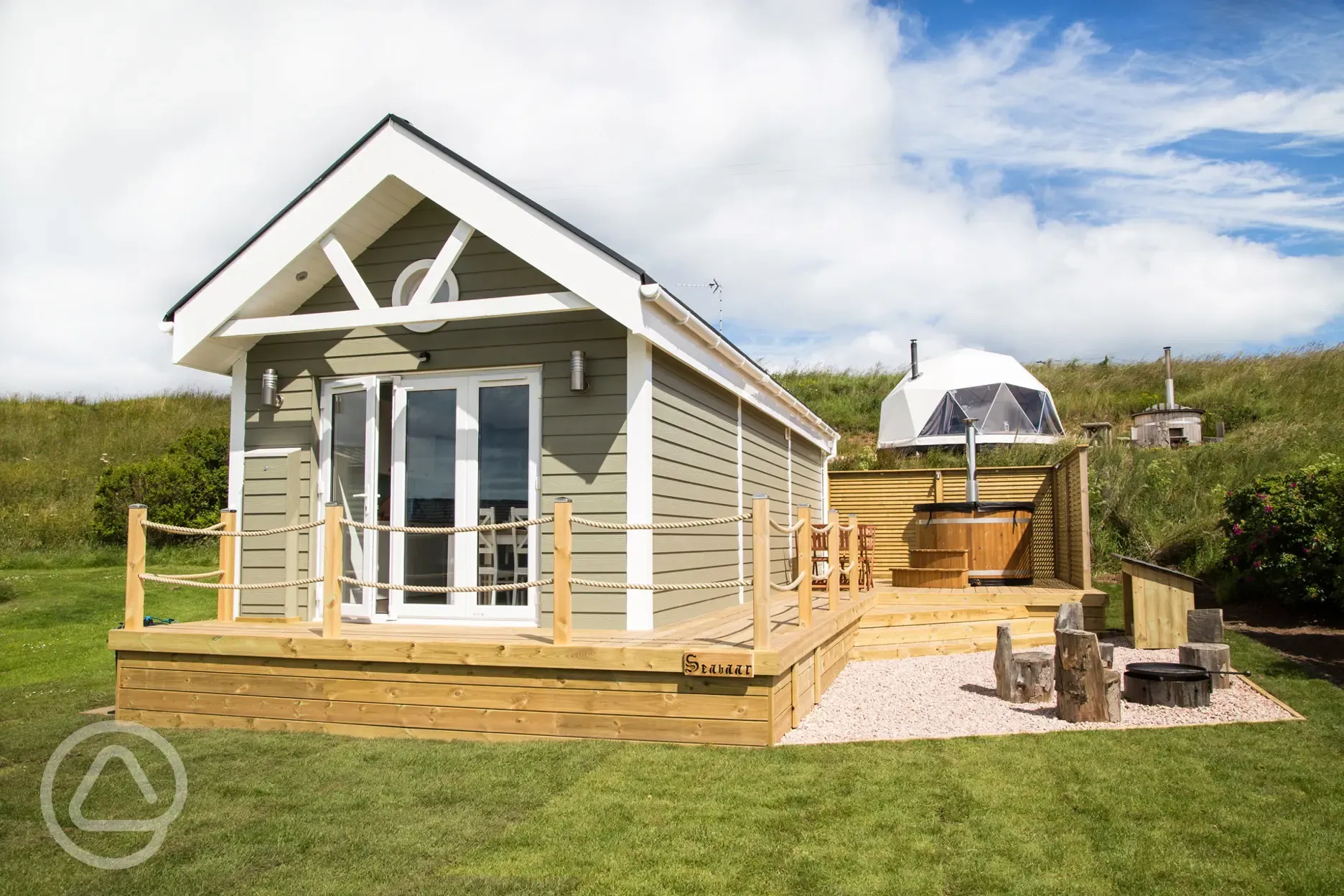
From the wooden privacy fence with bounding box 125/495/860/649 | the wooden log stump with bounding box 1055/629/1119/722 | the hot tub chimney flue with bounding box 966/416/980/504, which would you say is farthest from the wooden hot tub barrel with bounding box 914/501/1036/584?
the wooden privacy fence with bounding box 125/495/860/649

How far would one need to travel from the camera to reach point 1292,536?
10.4 meters

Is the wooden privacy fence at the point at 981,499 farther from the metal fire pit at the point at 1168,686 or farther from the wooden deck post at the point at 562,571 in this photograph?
the wooden deck post at the point at 562,571

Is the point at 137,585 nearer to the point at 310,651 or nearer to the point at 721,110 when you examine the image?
the point at 310,651

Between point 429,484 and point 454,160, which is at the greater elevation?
Answer: point 454,160

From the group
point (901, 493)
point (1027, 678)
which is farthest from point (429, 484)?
point (901, 493)

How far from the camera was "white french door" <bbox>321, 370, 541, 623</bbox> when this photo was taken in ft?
23.3

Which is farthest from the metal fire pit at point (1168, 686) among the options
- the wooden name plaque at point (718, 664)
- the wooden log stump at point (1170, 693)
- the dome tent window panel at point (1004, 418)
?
the dome tent window panel at point (1004, 418)

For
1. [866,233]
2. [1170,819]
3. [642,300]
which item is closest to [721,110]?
[866,233]

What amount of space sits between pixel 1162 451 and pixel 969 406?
5.60 m

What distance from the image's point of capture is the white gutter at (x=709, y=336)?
6.30m

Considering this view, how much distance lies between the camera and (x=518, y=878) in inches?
134

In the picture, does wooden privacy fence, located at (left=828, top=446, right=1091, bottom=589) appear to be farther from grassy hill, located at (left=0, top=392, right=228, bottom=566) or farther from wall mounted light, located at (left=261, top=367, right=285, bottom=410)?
grassy hill, located at (left=0, top=392, right=228, bottom=566)

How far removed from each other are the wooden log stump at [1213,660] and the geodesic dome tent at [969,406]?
47.1 ft

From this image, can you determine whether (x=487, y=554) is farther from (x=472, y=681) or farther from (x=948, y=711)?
(x=948, y=711)
